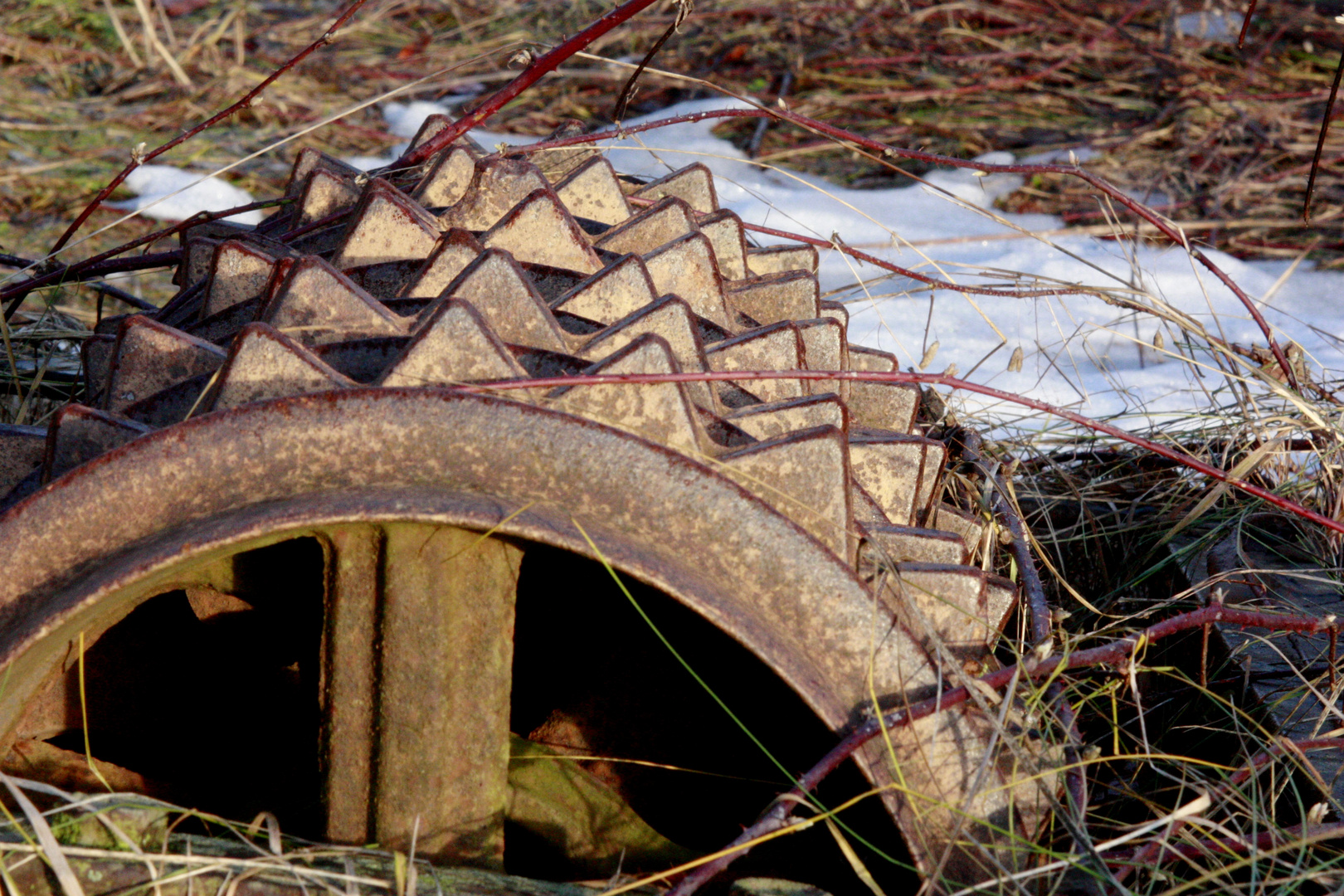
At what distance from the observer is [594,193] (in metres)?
1.55

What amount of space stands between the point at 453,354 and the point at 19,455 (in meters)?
0.45

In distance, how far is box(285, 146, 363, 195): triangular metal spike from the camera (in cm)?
160

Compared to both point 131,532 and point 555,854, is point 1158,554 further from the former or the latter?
point 131,532

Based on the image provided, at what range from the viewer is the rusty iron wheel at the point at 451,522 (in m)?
0.93

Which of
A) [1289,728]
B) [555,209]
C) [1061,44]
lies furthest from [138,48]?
[1289,728]

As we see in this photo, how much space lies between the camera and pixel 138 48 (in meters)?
5.33

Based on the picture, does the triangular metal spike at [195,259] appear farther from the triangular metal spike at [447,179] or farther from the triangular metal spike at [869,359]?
the triangular metal spike at [869,359]

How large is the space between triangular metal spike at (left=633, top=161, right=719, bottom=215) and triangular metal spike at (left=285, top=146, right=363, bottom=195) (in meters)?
0.44

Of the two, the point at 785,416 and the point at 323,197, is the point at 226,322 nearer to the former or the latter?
the point at 323,197

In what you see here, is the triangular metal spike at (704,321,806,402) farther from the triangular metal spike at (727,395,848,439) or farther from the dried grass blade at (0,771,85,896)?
the dried grass blade at (0,771,85,896)

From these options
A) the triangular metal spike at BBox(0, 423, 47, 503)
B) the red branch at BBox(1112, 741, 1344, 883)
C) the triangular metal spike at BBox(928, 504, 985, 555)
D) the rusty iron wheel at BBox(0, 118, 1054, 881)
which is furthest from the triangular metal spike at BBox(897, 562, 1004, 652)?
the triangular metal spike at BBox(0, 423, 47, 503)

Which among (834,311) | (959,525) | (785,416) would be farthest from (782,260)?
(785,416)

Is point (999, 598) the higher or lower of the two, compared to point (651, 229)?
lower

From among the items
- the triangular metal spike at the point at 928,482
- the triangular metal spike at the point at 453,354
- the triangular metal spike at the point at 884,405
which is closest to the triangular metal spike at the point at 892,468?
the triangular metal spike at the point at 928,482
